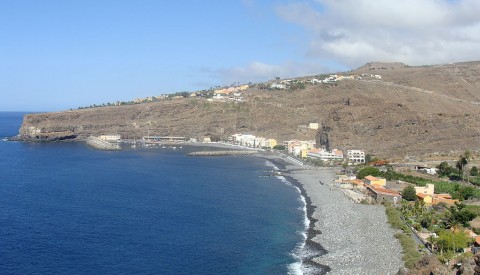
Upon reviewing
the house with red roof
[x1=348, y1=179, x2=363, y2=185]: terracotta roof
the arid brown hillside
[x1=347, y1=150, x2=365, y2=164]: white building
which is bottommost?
the house with red roof

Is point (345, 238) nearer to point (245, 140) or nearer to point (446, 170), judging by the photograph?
point (446, 170)

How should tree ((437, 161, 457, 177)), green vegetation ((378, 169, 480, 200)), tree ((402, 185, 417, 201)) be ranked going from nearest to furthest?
tree ((402, 185, 417, 201)), green vegetation ((378, 169, 480, 200)), tree ((437, 161, 457, 177))

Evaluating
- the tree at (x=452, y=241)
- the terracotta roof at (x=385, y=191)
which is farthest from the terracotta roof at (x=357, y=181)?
the tree at (x=452, y=241)

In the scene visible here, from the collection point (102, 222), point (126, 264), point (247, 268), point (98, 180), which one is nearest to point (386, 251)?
point (247, 268)

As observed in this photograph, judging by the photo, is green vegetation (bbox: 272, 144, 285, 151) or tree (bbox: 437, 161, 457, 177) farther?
green vegetation (bbox: 272, 144, 285, 151)

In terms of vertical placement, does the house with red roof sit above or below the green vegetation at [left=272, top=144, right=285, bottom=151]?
below

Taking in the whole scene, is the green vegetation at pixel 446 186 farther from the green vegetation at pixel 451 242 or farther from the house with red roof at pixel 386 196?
the green vegetation at pixel 451 242

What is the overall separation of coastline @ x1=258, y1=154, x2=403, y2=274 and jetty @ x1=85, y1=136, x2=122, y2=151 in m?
57.1

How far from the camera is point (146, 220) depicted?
43688mm

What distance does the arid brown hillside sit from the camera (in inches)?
3307

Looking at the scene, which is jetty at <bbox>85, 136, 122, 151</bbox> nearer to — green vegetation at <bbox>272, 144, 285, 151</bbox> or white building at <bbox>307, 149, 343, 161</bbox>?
green vegetation at <bbox>272, 144, 285, 151</bbox>

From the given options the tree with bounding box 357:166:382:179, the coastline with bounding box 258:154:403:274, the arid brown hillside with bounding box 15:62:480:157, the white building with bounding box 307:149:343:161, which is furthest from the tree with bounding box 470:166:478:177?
the white building with bounding box 307:149:343:161

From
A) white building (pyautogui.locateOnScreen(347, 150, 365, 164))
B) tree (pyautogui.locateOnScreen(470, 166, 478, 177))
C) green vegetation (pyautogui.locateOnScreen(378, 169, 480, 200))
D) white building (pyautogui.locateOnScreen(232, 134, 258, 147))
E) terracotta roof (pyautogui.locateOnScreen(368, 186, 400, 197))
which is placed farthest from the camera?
white building (pyautogui.locateOnScreen(232, 134, 258, 147))

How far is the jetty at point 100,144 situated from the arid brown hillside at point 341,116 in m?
8.68
